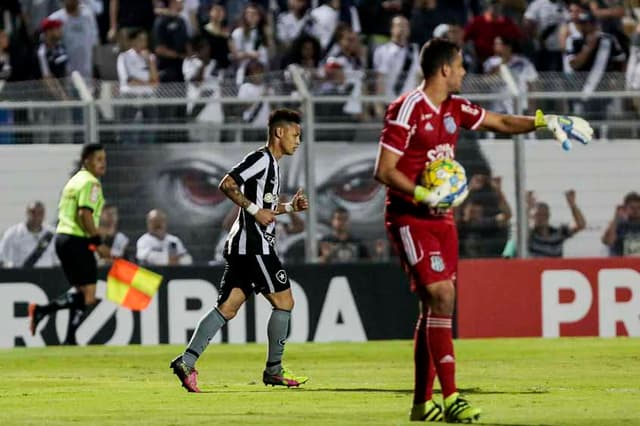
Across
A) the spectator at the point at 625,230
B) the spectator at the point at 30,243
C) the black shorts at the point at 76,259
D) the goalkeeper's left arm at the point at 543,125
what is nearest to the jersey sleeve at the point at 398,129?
the goalkeeper's left arm at the point at 543,125

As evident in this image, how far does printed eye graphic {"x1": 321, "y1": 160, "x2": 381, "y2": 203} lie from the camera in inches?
753

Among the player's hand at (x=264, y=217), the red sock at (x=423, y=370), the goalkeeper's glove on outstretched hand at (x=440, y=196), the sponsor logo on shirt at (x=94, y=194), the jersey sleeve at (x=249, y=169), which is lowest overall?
the red sock at (x=423, y=370)

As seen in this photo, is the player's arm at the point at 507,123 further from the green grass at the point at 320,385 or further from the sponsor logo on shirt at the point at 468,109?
the green grass at the point at 320,385

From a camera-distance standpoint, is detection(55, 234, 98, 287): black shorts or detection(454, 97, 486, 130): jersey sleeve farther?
detection(55, 234, 98, 287): black shorts

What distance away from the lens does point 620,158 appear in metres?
19.2

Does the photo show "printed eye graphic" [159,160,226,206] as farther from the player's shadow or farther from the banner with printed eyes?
the player's shadow

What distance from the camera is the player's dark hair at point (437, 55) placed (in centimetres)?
962

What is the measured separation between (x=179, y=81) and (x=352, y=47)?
2.38 meters

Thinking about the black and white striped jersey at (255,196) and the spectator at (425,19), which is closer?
the black and white striped jersey at (255,196)

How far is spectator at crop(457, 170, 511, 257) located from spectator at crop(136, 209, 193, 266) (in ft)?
10.8

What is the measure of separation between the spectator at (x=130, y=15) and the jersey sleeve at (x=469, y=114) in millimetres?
13713

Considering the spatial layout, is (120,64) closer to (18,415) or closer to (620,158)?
(620,158)

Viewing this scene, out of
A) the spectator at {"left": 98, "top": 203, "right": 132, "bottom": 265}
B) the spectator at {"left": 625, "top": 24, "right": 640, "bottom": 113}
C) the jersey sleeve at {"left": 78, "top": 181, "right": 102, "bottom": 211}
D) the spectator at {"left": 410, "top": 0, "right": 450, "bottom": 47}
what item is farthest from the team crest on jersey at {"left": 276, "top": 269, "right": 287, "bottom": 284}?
the spectator at {"left": 410, "top": 0, "right": 450, "bottom": 47}

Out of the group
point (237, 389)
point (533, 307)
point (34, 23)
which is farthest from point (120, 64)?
point (237, 389)
